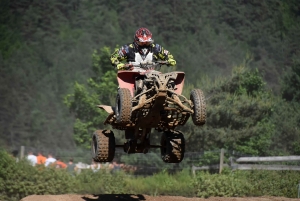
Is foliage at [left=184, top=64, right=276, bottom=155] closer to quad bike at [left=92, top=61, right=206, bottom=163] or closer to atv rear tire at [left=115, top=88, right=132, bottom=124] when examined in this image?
quad bike at [left=92, top=61, right=206, bottom=163]

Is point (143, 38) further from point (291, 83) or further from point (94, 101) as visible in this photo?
point (94, 101)

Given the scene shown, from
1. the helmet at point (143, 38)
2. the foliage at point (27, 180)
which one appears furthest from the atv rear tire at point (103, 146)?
the foliage at point (27, 180)

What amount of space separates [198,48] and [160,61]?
45773 mm

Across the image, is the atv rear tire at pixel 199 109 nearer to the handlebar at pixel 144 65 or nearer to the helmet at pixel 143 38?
the handlebar at pixel 144 65

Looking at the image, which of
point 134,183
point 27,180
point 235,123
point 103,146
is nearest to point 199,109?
point 103,146

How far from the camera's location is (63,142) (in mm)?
54375

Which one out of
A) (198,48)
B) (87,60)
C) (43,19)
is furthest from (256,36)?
(43,19)

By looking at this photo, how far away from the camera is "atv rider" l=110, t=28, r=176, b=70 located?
1426 cm

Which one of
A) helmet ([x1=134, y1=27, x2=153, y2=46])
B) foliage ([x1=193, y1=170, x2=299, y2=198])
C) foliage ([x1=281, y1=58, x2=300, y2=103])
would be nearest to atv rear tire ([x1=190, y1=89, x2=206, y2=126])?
helmet ([x1=134, y1=27, x2=153, y2=46])

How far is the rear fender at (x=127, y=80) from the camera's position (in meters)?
13.7

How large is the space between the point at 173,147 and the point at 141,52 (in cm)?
223

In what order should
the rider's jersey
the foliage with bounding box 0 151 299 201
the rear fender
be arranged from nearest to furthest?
the rear fender, the rider's jersey, the foliage with bounding box 0 151 299 201

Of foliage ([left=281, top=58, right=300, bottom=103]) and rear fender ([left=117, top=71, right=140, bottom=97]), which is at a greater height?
foliage ([left=281, top=58, right=300, bottom=103])

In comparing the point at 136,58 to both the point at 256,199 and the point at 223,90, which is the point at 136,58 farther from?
the point at 223,90
